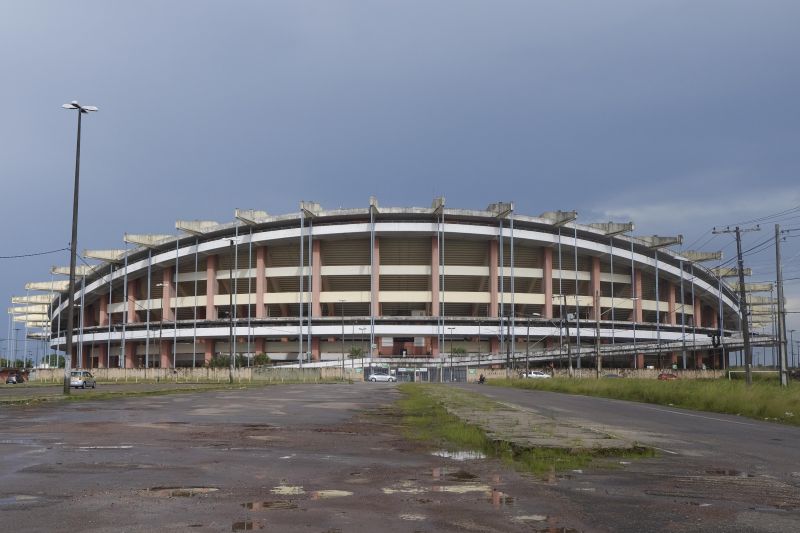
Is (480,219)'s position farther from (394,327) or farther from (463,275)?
(394,327)

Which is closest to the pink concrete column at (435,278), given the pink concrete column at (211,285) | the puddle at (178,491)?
the pink concrete column at (211,285)

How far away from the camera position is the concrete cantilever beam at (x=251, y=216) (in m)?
95.4

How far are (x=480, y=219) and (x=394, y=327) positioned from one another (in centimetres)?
1843

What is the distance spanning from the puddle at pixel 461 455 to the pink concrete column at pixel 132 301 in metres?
107

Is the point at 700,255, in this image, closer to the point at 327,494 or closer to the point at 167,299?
the point at 167,299

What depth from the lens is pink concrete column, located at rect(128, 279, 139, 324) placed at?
4395 inches

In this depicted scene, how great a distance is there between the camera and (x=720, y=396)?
99.9 ft

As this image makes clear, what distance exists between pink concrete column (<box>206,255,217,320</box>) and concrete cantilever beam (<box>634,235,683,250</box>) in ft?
200

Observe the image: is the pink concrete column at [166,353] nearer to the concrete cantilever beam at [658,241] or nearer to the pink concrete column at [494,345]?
the pink concrete column at [494,345]

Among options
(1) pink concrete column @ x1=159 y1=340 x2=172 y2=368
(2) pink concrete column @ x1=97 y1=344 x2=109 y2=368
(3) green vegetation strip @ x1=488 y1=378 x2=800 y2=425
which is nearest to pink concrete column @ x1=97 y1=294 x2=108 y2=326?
(2) pink concrete column @ x1=97 y1=344 x2=109 y2=368

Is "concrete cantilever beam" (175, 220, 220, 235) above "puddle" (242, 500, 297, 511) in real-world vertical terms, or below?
above

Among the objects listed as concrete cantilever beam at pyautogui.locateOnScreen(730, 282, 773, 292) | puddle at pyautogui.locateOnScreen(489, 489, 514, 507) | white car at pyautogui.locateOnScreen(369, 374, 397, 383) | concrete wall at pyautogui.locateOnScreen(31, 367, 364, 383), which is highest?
concrete cantilever beam at pyautogui.locateOnScreen(730, 282, 773, 292)

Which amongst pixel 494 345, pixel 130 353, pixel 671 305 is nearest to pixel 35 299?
pixel 130 353

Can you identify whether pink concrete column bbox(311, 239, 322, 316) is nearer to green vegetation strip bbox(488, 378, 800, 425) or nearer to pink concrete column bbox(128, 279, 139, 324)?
pink concrete column bbox(128, 279, 139, 324)
